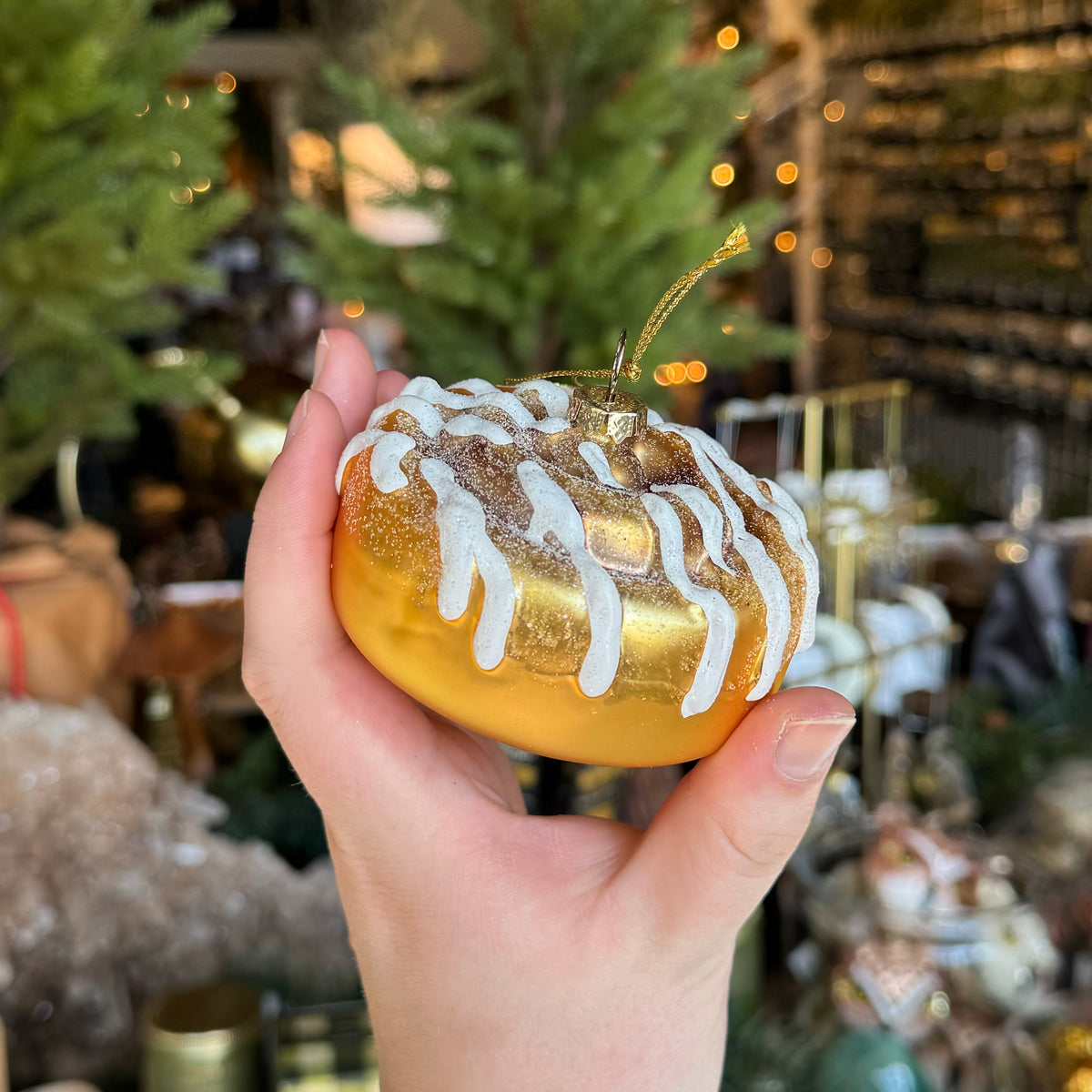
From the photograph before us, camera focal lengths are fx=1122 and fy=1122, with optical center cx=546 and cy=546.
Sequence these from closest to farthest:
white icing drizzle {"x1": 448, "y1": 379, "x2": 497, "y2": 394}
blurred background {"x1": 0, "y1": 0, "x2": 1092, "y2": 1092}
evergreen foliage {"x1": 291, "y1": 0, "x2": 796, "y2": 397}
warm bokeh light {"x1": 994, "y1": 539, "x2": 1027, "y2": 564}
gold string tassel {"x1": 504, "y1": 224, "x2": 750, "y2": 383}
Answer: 1. gold string tassel {"x1": 504, "y1": 224, "x2": 750, "y2": 383}
2. white icing drizzle {"x1": 448, "y1": 379, "x2": 497, "y2": 394}
3. blurred background {"x1": 0, "y1": 0, "x2": 1092, "y2": 1092}
4. evergreen foliage {"x1": 291, "y1": 0, "x2": 796, "y2": 397}
5. warm bokeh light {"x1": 994, "y1": 539, "x2": 1027, "y2": 564}

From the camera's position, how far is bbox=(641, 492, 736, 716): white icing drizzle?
1.54 feet

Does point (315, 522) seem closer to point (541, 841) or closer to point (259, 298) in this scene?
point (541, 841)

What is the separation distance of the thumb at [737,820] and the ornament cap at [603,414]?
0.45 ft

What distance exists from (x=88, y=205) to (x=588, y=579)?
87 cm

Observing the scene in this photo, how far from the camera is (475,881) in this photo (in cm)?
52

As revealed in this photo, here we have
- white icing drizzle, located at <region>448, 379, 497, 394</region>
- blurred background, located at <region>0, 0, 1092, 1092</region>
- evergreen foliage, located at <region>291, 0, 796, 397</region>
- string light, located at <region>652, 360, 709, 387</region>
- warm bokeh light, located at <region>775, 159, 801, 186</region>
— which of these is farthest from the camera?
warm bokeh light, located at <region>775, 159, 801, 186</region>

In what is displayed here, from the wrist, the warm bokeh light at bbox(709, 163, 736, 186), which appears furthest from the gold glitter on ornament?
the warm bokeh light at bbox(709, 163, 736, 186)

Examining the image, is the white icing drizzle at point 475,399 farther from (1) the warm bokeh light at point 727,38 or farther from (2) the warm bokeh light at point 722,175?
(1) the warm bokeh light at point 727,38

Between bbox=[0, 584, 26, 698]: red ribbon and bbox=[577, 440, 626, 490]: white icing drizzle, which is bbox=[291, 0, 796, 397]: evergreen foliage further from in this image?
bbox=[577, 440, 626, 490]: white icing drizzle

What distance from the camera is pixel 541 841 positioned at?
21.2 inches

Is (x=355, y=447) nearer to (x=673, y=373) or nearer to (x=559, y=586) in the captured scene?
(x=559, y=586)

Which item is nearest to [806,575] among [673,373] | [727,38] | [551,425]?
[551,425]

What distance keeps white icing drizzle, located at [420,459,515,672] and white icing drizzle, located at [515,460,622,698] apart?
0.07 feet

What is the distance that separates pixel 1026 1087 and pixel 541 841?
83 centimetres
